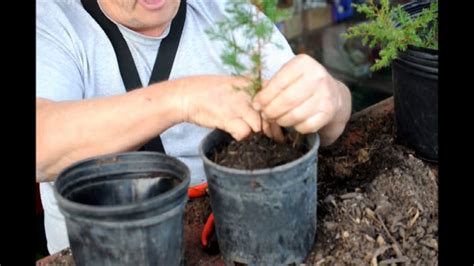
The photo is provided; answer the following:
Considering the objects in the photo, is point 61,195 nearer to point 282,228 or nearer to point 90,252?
point 90,252

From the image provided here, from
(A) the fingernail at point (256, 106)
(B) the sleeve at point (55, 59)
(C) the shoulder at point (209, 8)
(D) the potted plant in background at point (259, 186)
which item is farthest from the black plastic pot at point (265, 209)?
(C) the shoulder at point (209, 8)

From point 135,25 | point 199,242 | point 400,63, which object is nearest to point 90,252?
point 199,242

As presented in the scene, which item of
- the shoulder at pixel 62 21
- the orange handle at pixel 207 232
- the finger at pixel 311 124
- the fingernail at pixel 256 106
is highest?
the shoulder at pixel 62 21

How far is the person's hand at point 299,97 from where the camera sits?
1.26 meters

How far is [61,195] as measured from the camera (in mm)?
1160

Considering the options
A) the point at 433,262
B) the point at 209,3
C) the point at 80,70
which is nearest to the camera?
the point at 433,262

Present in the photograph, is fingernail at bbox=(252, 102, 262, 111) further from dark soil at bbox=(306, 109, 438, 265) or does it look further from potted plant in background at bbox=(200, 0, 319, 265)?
dark soil at bbox=(306, 109, 438, 265)

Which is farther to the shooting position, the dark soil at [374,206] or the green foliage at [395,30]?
the green foliage at [395,30]

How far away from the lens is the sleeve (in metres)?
1.58

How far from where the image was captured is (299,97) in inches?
50.2

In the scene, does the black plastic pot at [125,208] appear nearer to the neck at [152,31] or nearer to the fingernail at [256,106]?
the fingernail at [256,106]

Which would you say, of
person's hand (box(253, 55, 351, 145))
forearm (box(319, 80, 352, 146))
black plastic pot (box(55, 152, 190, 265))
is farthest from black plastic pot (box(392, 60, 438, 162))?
black plastic pot (box(55, 152, 190, 265))

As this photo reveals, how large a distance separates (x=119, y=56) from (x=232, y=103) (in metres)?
0.58

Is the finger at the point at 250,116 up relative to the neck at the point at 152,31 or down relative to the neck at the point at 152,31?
down
